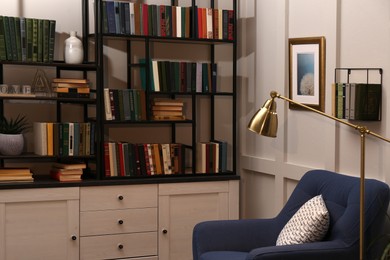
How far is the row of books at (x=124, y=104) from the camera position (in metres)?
4.90

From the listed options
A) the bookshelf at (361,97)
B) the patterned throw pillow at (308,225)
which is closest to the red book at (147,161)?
the patterned throw pillow at (308,225)

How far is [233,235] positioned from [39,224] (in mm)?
1381

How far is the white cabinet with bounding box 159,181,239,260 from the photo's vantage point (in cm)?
502

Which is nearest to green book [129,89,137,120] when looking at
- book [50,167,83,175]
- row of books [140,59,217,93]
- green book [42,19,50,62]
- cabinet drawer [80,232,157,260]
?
row of books [140,59,217,93]

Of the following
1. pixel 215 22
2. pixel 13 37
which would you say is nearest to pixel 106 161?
pixel 13 37

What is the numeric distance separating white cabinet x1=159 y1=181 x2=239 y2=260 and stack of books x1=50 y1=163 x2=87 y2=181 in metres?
0.60

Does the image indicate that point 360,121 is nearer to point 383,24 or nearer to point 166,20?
point 383,24

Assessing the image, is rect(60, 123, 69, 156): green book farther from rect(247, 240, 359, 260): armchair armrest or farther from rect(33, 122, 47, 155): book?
rect(247, 240, 359, 260): armchair armrest

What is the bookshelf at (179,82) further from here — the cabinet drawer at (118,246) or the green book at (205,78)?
the cabinet drawer at (118,246)

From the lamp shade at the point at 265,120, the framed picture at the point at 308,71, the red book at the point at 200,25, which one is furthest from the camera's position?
the red book at the point at 200,25

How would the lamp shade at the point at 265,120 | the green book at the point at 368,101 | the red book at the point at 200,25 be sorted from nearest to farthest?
the lamp shade at the point at 265,120 → the green book at the point at 368,101 → the red book at the point at 200,25

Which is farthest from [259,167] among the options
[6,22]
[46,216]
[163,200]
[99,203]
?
[6,22]

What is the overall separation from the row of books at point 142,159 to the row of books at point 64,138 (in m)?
0.14

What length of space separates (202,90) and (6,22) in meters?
1.51
